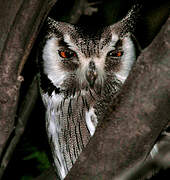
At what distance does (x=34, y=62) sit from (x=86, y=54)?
0.51 meters

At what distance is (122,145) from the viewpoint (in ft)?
3.03

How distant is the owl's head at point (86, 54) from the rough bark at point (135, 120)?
2.42 feet

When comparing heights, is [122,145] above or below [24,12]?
below

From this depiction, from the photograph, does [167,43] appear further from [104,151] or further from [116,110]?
[104,151]

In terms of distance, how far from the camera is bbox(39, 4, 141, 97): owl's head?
1.68 meters

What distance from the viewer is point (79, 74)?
174cm

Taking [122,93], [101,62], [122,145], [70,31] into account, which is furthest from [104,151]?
[70,31]

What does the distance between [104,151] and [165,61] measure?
0.99 feet

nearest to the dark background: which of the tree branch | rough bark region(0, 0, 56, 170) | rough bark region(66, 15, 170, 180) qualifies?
the tree branch

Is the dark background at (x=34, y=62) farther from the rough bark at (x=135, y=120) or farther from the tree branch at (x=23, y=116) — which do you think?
the rough bark at (x=135, y=120)

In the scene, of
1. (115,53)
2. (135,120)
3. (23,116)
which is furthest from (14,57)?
(23,116)

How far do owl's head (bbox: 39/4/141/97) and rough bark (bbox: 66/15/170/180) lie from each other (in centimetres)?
74

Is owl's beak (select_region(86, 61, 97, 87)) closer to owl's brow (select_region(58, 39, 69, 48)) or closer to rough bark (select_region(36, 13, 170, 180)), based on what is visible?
owl's brow (select_region(58, 39, 69, 48))

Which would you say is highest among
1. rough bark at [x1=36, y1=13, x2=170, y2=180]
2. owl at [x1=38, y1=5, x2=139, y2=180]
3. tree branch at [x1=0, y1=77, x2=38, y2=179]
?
rough bark at [x1=36, y1=13, x2=170, y2=180]
